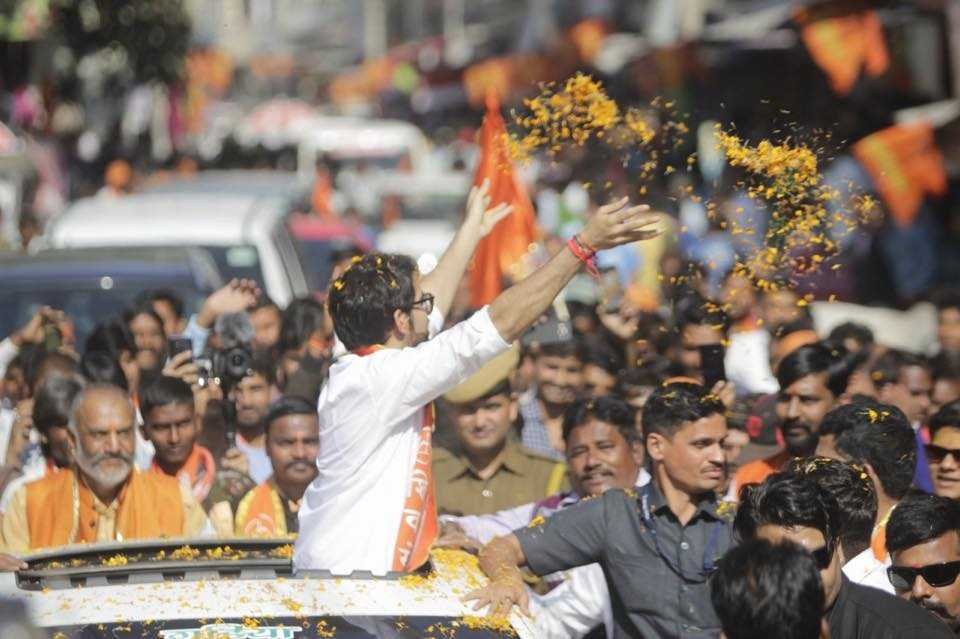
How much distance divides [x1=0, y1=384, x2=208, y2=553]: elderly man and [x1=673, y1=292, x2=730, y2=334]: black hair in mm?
1968

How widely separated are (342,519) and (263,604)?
0.75 meters

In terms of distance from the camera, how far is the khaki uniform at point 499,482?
743 cm

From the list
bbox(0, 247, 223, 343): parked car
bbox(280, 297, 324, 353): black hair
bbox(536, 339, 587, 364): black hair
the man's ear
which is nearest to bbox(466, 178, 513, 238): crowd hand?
the man's ear

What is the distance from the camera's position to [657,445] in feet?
17.9

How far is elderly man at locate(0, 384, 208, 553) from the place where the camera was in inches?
248

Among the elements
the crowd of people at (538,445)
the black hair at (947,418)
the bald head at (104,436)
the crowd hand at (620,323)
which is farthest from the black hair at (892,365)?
the bald head at (104,436)

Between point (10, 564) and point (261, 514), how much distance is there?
6.87ft

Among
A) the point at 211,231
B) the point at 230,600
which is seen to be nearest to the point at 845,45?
the point at 211,231

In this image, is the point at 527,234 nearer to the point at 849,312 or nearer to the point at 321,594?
the point at 321,594

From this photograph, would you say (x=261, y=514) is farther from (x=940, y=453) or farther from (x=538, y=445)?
(x=538, y=445)

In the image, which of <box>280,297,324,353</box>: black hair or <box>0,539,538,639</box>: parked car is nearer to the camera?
<box>0,539,538,639</box>: parked car

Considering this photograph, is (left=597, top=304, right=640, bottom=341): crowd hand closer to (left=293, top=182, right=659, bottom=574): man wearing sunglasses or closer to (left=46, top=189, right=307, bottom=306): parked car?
(left=46, top=189, right=307, bottom=306): parked car

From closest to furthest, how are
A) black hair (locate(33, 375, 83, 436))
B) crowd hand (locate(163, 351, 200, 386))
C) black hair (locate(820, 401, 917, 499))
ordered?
black hair (locate(820, 401, 917, 499)) → black hair (locate(33, 375, 83, 436)) → crowd hand (locate(163, 351, 200, 386))

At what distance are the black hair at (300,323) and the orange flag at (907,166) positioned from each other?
6.21 meters
